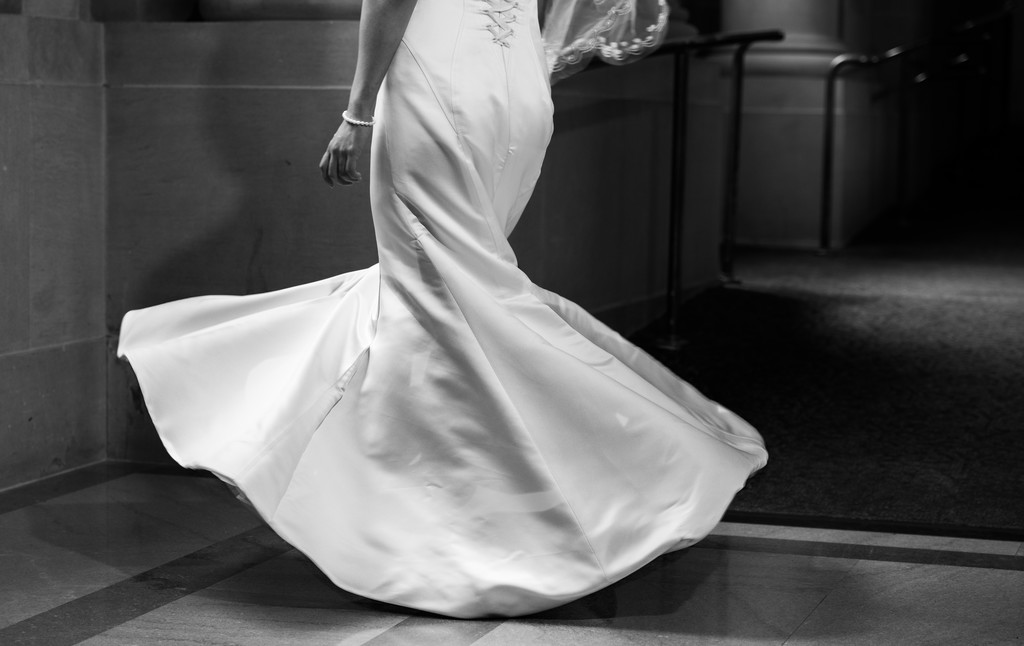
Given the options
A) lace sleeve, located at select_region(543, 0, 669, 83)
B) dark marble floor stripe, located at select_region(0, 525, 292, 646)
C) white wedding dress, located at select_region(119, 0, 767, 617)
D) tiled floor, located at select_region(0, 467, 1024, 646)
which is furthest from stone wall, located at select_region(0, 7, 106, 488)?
lace sleeve, located at select_region(543, 0, 669, 83)

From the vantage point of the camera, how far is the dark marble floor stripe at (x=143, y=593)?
3.16 meters

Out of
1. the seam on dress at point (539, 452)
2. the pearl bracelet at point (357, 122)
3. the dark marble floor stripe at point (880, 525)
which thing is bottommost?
the dark marble floor stripe at point (880, 525)

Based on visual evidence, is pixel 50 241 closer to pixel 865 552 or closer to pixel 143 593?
pixel 143 593

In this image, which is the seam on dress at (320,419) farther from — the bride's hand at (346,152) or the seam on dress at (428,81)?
the seam on dress at (428,81)

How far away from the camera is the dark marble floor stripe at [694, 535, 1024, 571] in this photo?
12.5 ft

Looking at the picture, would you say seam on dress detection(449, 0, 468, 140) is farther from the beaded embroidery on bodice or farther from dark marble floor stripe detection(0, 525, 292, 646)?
dark marble floor stripe detection(0, 525, 292, 646)

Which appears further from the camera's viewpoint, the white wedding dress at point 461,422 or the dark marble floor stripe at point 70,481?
the dark marble floor stripe at point 70,481

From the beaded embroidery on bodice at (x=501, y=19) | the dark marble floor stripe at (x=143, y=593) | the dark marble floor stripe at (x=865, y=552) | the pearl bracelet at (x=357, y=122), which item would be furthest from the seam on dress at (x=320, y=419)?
the dark marble floor stripe at (x=865, y=552)

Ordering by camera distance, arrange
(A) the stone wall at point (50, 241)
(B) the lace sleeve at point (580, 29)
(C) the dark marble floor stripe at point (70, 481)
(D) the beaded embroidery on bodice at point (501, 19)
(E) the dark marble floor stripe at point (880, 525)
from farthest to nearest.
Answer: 1. (A) the stone wall at point (50, 241)
2. (C) the dark marble floor stripe at point (70, 481)
3. (B) the lace sleeve at point (580, 29)
4. (E) the dark marble floor stripe at point (880, 525)
5. (D) the beaded embroidery on bodice at point (501, 19)

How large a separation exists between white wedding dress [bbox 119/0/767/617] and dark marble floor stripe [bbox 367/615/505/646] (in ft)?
0.12

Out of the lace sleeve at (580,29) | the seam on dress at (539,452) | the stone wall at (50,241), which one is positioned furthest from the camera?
the stone wall at (50,241)

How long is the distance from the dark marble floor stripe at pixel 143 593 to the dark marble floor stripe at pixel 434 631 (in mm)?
614

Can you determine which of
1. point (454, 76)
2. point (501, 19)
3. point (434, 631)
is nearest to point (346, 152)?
point (454, 76)

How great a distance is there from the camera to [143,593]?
3.47 m
